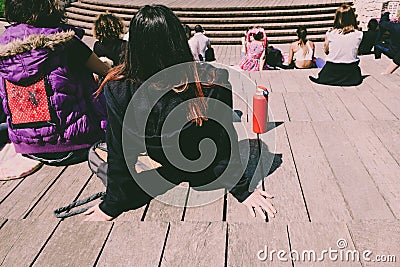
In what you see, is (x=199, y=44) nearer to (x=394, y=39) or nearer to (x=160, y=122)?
(x=394, y=39)

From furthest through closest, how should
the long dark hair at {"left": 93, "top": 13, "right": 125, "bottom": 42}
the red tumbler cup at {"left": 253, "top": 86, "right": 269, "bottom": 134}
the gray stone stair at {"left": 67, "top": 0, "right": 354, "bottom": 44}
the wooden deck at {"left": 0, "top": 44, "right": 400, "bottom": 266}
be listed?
1. the gray stone stair at {"left": 67, "top": 0, "right": 354, "bottom": 44}
2. the long dark hair at {"left": 93, "top": 13, "right": 125, "bottom": 42}
3. the red tumbler cup at {"left": 253, "top": 86, "right": 269, "bottom": 134}
4. the wooden deck at {"left": 0, "top": 44, "right": 400, "bottom": 266}

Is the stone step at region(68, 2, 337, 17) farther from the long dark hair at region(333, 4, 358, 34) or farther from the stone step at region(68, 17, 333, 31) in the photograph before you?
the long dark hair at region(333, 4, 358, 34)

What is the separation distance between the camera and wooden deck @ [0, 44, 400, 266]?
2.18 meters

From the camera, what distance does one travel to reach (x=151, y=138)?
2562mm

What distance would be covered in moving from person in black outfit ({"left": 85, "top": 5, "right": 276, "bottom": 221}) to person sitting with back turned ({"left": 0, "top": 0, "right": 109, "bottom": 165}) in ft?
2.24

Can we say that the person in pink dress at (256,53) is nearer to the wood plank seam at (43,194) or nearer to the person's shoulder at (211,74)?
the wood plank seam at (43,194)

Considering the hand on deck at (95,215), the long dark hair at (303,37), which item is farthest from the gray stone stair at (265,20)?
the hand on deck at (95,215)

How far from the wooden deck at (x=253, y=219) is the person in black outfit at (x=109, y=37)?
2292 millimetres

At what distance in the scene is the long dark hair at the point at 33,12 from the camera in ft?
9.84

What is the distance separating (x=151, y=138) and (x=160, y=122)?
0.40ft

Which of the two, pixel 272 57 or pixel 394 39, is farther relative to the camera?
pixel 272 57

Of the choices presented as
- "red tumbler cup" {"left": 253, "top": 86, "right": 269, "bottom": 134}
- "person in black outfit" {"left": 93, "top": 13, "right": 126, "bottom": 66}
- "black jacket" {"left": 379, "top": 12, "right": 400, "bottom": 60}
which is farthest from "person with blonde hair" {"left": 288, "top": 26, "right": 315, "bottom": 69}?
"red tumbler cup" {"left": 253, "top": 86, "right": 269, "bottom": 134}

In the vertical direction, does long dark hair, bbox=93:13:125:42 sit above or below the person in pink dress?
above

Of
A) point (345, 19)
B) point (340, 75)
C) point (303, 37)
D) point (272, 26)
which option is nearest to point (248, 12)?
point (272, 26)
